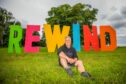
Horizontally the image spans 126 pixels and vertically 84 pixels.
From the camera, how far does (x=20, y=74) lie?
13.4ft

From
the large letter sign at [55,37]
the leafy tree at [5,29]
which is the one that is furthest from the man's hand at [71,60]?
the leafy tree at [5,29]

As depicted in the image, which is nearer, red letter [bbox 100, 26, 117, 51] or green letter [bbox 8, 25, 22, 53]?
green letter [bbox 8, 25, 22, 53]

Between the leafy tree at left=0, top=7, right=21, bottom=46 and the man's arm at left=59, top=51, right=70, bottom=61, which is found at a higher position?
the leafy tree at left=0, top=7, right=21, bottom=46

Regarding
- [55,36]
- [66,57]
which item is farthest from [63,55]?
[55,36]

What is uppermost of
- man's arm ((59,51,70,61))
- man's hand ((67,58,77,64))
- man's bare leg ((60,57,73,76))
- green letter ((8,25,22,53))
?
green letter ((8,25,22,53))

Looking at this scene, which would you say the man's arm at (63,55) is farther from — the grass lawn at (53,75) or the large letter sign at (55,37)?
the large letter sign at (55,37)

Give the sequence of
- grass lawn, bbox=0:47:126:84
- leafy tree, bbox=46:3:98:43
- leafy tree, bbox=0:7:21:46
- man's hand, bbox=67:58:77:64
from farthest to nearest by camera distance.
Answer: leafy tree, bbox=46:3:98:43 < leafy tree, bbox=0:7:21:46 < man's hand, bbox=67:58:77:64 < grass lawn, bbox=0:47:126:84

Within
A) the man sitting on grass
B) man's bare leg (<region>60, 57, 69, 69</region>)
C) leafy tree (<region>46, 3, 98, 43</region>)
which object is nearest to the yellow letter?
the man sitting on grass

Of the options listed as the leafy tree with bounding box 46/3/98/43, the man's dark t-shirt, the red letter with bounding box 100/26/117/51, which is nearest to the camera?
the man's dark t-shirt

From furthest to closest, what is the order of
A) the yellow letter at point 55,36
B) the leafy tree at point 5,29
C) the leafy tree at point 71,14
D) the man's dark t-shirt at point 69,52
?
the leafy tree at point 71,14
the leafy tree at point 5,29
the yellow letter at point 55,36
the man's dark t-shirt at point 69,52

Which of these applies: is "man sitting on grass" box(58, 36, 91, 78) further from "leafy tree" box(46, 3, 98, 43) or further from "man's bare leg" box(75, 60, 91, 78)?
"leafy tree" box(46, 3, 98, 43)

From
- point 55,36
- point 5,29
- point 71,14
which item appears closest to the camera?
point 55,36

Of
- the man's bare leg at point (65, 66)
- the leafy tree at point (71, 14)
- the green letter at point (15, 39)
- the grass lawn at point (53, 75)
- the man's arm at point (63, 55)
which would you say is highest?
the leafy tree at point (71, 14)

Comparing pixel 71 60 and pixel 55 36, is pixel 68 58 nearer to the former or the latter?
pixel 71 60
